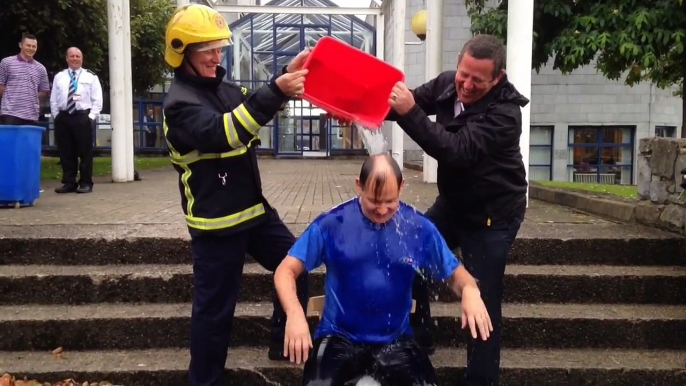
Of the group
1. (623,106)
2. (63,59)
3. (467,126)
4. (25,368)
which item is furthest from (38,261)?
(623,106)

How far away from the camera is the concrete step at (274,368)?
386 centimetres

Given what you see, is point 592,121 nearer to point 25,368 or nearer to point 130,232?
point 130,232

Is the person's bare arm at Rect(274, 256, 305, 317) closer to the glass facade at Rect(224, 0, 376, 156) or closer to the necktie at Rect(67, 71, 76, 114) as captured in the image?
the necktie at Rect(67, 71, 76, 114)

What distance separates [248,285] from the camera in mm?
4617

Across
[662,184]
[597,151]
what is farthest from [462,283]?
[597,151]

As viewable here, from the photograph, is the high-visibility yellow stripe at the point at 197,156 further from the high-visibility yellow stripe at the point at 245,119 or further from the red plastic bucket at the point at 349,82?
the red plastic bucket at the point at 349,82

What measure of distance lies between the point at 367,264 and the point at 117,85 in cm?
858

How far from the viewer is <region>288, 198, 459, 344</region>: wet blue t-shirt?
9.34ft

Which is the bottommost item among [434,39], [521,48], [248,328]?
[248,328]

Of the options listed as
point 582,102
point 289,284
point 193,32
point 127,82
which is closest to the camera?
point 289,284

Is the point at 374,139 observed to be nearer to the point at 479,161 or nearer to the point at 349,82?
the point at 349,82

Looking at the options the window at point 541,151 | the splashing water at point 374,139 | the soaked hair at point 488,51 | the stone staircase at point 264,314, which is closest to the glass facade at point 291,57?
the window at point 541,151

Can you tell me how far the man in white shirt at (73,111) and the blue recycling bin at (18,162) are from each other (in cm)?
148

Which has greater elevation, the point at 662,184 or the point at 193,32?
the point at 193,32
